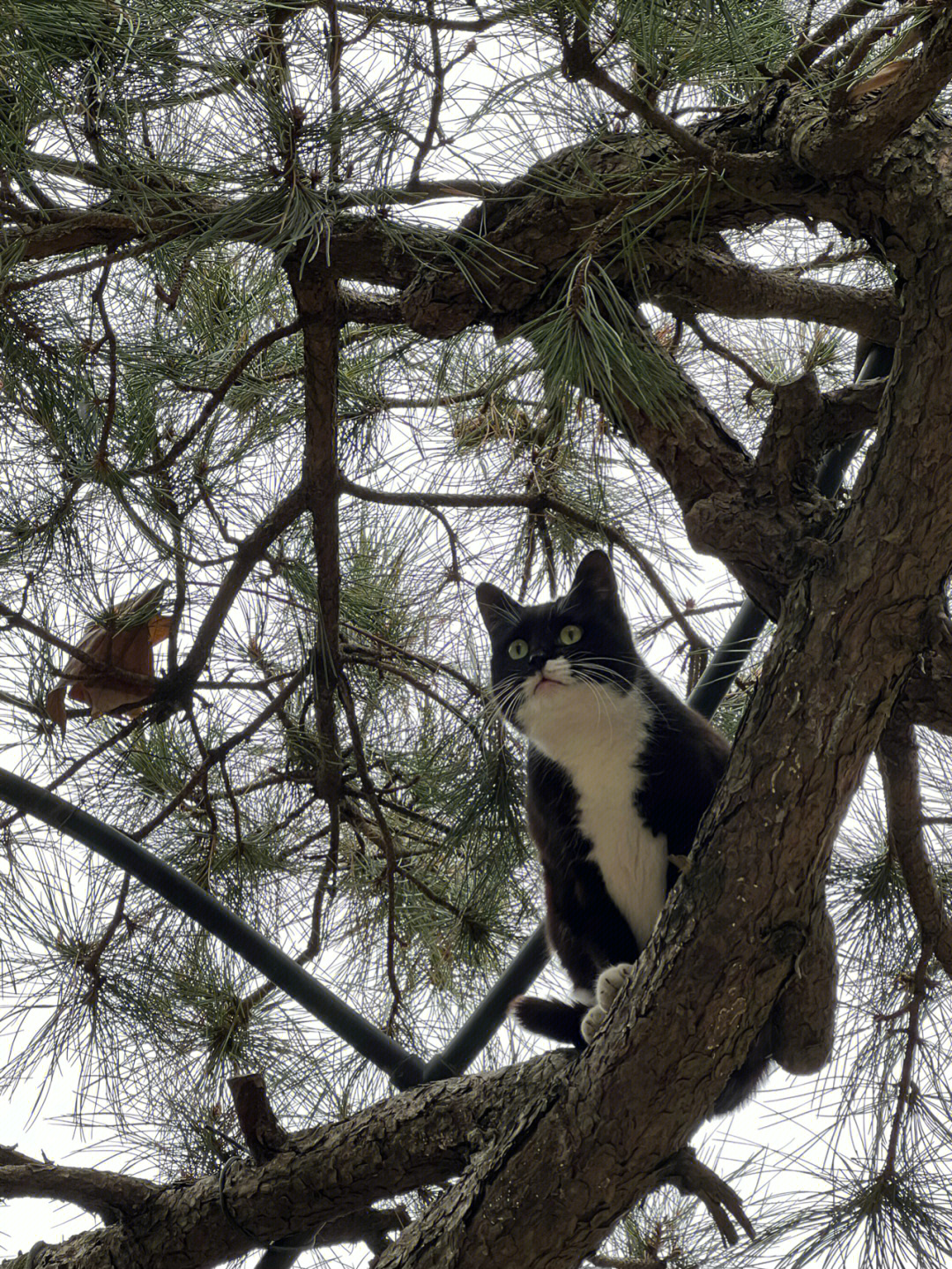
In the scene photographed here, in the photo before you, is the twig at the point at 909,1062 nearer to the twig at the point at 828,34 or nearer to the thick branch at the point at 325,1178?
the thick branch at the point at 325,1178

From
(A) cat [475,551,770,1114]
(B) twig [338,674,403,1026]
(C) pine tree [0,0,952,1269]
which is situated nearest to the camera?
(C) pine tree [0,0,952,1269]

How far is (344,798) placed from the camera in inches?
64.6

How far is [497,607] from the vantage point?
5.10 feet

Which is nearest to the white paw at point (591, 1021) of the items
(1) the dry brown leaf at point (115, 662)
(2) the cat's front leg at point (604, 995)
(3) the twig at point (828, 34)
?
(2) the cat's front leg at point (604, 995)

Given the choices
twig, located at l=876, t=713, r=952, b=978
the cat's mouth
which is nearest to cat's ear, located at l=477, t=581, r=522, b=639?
the cat's mouth

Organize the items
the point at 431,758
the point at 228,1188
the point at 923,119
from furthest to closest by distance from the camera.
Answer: the point at 431,758
the point at 228,1188
the point at 923,119

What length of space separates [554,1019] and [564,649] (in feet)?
1.37

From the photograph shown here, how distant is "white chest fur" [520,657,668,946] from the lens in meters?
1.34

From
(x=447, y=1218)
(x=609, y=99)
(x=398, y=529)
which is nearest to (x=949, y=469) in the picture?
(x=609, y=99)

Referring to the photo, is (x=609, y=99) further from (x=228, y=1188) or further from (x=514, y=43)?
(x=228, y=1188)

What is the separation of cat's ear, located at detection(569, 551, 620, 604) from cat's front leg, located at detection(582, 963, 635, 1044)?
17.2 inches

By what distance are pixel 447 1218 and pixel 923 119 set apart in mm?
1054

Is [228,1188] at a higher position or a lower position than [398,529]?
lower

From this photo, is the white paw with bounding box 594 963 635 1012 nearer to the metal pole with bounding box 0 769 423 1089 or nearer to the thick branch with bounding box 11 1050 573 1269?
the thick branch with bounding box 11 1050 573 1269
